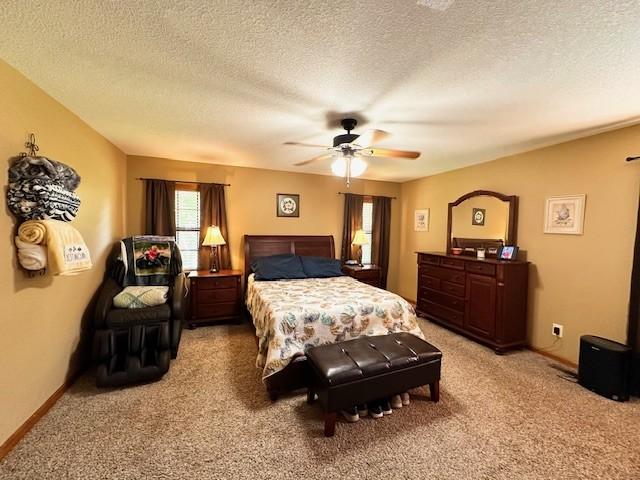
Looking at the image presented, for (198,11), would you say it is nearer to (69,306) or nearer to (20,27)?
(20,27)

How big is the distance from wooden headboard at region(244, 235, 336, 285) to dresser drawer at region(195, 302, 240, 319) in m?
0.50

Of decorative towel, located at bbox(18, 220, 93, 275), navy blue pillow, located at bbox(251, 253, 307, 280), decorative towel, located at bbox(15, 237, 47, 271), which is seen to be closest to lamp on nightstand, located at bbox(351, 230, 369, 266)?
navy blue pillow, located at bbox(251, 253, 307, 280)

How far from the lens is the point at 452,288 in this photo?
390 centimetres

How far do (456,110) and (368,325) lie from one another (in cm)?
209

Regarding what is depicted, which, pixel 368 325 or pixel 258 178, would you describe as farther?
Result: pixel 258 178

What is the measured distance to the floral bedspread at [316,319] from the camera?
7.76 ft

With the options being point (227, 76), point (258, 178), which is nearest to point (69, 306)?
point (227, 76)

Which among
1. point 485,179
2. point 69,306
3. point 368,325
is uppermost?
point 485,179

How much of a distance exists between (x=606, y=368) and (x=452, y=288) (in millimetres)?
1690

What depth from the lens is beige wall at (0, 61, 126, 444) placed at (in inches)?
68.0

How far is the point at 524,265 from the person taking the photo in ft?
11.0

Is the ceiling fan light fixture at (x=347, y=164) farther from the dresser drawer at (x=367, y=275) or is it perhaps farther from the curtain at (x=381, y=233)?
the curtain at (x=381, y=233)

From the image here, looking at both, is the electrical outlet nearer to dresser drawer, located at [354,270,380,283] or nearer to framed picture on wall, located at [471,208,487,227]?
framed picture on wall, located at [471,208,487,227]

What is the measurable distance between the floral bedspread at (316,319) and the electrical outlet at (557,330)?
5.72 feet
